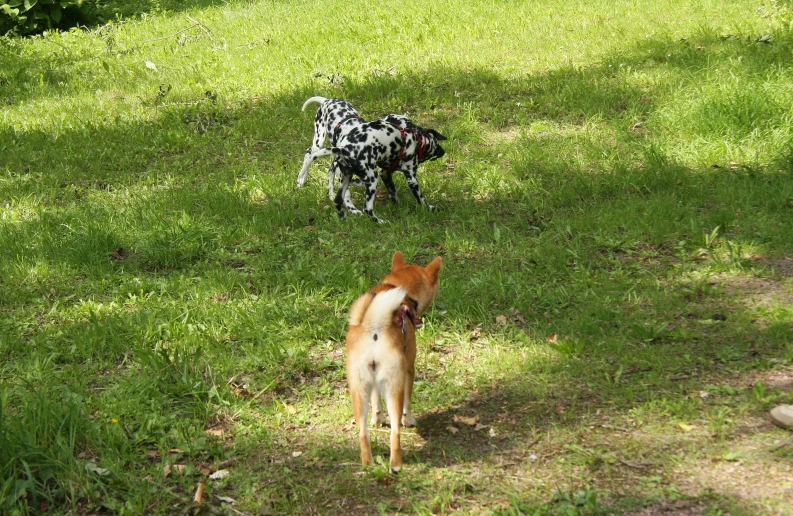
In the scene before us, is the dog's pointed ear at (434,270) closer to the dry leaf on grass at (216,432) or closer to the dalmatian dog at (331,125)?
the dry leaf on grass at (216,432)

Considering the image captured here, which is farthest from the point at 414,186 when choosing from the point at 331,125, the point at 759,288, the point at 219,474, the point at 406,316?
the point at 219,474

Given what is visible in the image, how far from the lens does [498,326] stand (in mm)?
6258

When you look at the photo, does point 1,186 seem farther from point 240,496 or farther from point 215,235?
point 240,496

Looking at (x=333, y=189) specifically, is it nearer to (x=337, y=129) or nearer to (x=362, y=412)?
(x=337, y=129)

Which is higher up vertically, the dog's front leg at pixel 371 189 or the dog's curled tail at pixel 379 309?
the dog's curled tail at pixel 379 309

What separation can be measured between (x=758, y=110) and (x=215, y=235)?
21.2ft

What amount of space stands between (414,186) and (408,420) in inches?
155

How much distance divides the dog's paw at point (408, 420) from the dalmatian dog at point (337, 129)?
151 inches

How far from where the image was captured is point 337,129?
8.60 m

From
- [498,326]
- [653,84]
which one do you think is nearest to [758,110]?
[653,84]

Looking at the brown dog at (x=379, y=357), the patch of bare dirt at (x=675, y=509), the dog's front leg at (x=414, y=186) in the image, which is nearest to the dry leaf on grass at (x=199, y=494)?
the brown dog at (x=379, y=357)

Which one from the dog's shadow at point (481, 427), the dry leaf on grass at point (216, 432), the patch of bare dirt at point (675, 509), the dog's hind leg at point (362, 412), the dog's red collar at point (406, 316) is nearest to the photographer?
the patch of bare dirt at point (675, 509)

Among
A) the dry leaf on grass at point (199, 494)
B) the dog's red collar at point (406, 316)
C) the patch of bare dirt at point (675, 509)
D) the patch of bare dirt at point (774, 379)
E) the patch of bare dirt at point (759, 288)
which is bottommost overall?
the dry leaf on grass at point (199, 494)

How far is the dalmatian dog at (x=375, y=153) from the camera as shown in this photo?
823 centimetres
